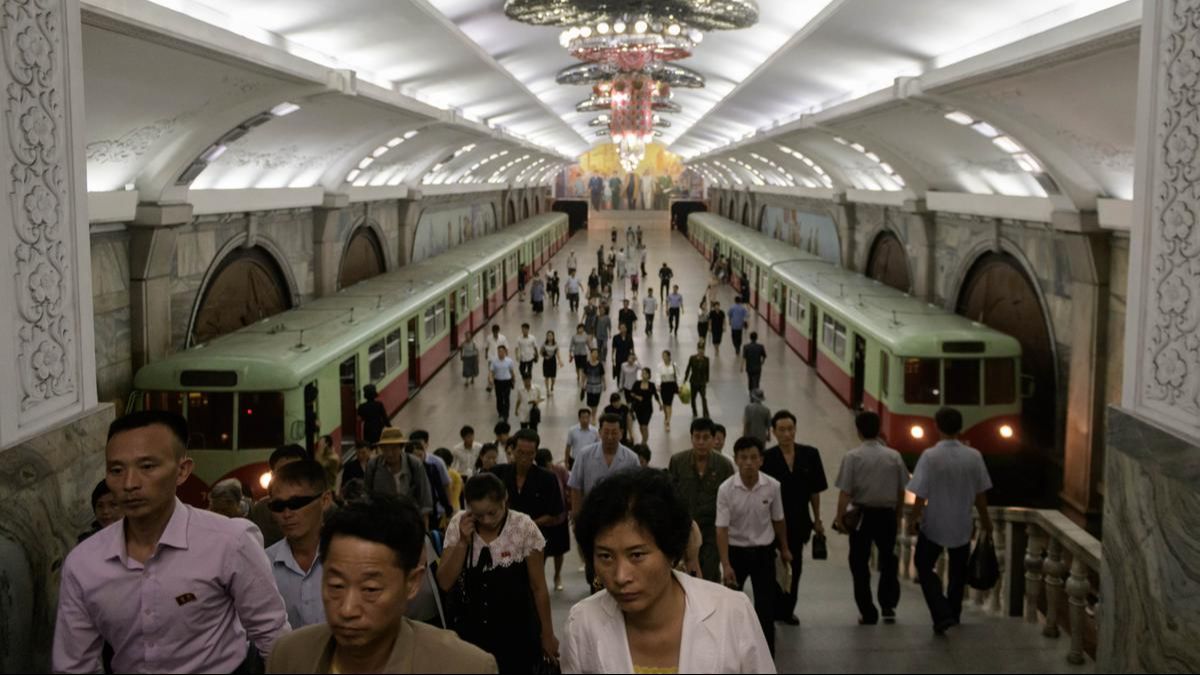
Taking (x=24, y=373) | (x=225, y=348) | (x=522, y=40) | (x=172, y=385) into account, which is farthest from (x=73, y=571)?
(x=522, y=40)

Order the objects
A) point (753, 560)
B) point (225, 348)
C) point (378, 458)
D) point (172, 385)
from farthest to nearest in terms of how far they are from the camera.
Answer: point (225, 348)
point (172, 385)
point (378, 458)
point (753, 560)

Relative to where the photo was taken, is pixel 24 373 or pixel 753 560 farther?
pixel 753 560

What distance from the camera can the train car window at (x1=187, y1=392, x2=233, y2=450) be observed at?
12016 mm

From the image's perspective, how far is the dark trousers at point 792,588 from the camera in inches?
272

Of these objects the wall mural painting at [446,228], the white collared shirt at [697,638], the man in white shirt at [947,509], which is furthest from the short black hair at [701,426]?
the wall mural painting at [446,228]

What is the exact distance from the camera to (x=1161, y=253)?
515 cm

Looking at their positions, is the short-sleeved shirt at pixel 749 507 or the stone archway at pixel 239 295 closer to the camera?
the short-sleeved shirt at pixel 749 507

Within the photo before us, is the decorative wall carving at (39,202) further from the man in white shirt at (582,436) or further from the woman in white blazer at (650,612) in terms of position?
the man in white shirt at (582,436)

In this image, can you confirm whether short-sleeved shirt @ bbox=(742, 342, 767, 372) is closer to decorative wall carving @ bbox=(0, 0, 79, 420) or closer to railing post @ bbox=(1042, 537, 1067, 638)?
railing post @ bbox=(1042, 537, 1067, 638)

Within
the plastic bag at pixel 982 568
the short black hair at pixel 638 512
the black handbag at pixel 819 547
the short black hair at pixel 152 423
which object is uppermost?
the short black hair at pixel 152 423

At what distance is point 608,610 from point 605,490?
1.07 feet

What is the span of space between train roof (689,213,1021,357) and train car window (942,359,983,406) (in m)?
0.16

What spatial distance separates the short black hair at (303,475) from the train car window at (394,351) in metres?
13.3

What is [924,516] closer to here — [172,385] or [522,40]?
[172,385]
